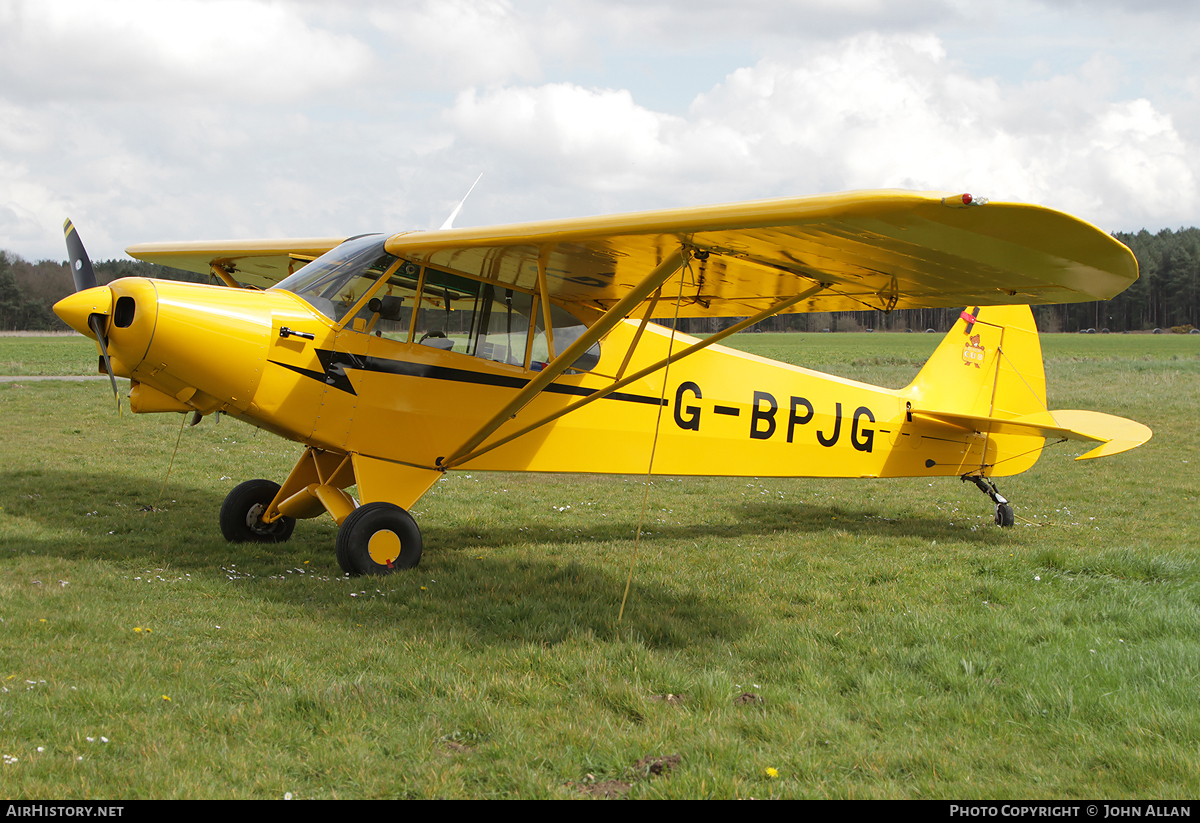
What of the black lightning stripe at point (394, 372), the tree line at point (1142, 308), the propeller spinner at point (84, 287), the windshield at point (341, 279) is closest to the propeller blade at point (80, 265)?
the propeller spinner at point (84, 287)

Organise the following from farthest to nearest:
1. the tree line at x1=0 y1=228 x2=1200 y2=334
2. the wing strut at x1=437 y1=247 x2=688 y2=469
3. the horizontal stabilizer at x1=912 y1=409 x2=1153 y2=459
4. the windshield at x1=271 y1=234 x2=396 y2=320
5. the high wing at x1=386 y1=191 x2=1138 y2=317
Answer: the tree line at x1=0 y1=228 x2=1200 y2=334 < the horizontal stabilizer at x1=912 y1=409 x2=1153 y2=459 < the windshield at x1=271 y1=234 x2=396 y2=320 < the wing strut at x1=437 y1=247 x2=688 y2=469 < the high wing at x1=386 y1=191 x2=1138 y2=317

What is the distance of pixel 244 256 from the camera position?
9.54 m

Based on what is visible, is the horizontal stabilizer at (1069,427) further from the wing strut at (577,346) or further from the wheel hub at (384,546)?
the wheel hub at (384,546)

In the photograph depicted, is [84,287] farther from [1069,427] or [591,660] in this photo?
[1069,427]

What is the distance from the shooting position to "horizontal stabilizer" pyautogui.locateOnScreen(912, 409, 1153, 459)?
898 centimetres

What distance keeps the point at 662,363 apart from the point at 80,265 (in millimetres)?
5020

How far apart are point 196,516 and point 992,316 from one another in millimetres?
9777

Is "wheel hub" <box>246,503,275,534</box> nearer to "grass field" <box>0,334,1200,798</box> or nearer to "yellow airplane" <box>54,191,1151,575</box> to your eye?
"yellow airplane" <box>54,191,1151,575</box>

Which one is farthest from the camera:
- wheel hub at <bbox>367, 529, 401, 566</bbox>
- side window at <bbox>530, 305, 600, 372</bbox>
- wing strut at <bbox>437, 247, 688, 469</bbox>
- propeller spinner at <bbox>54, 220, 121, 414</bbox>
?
side window at <bbox>530, 305, 600, 372</bbox>

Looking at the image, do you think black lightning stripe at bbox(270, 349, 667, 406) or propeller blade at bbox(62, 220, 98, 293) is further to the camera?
propeller blade at bbox(62, 220, 98, 293)

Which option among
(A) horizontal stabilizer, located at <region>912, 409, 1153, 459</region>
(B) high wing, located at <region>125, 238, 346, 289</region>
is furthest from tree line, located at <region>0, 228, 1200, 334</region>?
(B) high wing, located at <region>125, 238, 346, 289</region>

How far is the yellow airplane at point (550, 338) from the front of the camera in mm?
5102

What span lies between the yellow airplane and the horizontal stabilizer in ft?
0.14

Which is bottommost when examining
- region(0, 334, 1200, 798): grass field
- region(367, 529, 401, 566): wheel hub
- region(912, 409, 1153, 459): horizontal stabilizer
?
region(0, 334, 1200, 798): grass field
